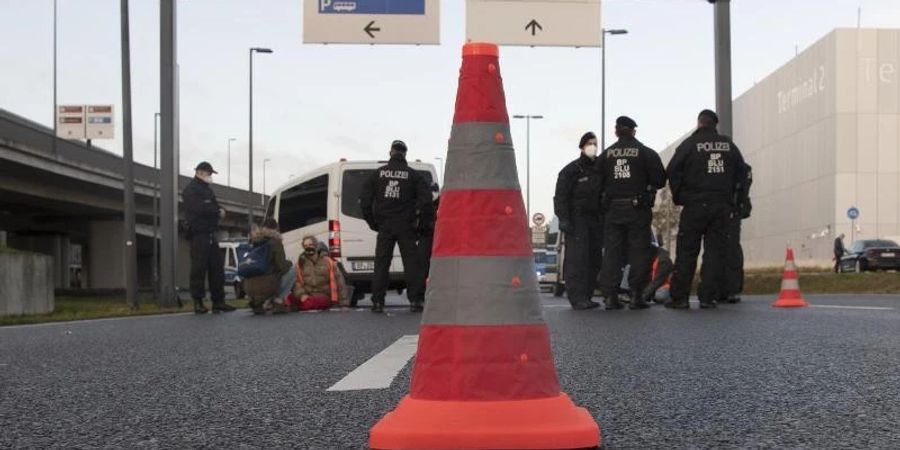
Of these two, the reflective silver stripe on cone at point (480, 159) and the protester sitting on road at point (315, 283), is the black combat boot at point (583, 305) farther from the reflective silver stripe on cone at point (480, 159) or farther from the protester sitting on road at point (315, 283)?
the reflective silver stripe on cone at point (480, 159)

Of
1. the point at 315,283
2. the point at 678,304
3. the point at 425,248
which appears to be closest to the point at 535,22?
the point at 315,283

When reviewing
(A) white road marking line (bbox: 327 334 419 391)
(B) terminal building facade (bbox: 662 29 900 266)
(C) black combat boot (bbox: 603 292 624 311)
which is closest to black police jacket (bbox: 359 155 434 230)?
(C) black combat boot (bbox: 603 292 624 311)

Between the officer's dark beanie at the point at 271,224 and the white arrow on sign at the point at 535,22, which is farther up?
the white arrow on sign at the point at 535,22

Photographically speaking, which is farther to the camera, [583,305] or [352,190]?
[352,190]

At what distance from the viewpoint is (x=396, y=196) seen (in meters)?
11.6

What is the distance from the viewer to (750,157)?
6962 cm

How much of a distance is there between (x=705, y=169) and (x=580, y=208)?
1.45 metres

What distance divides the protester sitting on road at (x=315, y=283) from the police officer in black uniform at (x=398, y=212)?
1.75 m

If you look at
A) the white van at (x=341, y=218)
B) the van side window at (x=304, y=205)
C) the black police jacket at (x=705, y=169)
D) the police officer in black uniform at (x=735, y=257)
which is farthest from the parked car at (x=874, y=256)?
the black police jacket at (x=705, y=169)

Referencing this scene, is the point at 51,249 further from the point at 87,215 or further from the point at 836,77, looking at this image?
the point at 836,77

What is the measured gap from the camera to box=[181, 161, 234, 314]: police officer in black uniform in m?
13.4

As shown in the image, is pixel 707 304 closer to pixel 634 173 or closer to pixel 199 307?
pixel 634 173

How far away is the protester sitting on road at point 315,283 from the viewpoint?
13.2 meters

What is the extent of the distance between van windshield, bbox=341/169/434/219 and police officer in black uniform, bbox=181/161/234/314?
2.11 meters
